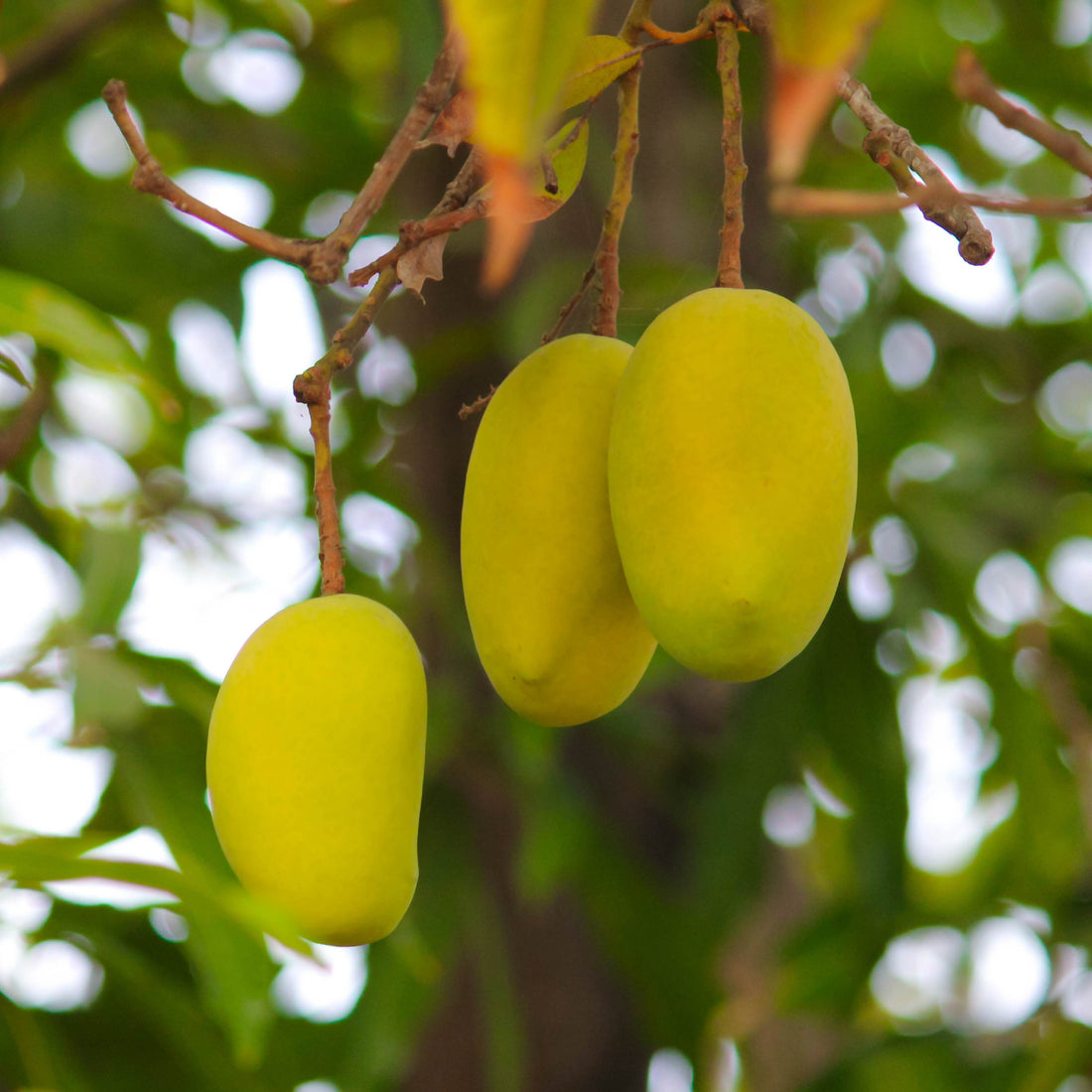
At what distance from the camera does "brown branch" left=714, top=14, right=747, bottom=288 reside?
1.53ft

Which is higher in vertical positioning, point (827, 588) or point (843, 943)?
point (827, 588)

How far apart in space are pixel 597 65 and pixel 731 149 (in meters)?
0.06

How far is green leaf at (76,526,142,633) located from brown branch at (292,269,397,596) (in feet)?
1.64

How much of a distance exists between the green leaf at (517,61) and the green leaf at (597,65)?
177 mm

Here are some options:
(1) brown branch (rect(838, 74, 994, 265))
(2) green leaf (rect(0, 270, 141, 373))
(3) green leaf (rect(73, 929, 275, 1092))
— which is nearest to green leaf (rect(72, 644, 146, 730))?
(3) green leaf (rect(73, 929, 275, 1092))

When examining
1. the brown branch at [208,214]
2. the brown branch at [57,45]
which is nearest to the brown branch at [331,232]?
the brown branch at [208,214]

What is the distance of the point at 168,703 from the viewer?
0.93 m

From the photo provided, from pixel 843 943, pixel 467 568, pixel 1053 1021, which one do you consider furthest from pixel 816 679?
pixel 467 568

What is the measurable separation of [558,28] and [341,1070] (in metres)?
1.12

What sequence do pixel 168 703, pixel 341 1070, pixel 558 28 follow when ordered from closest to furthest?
pixel 558 28
pixel 168 703
pixel 341 1070

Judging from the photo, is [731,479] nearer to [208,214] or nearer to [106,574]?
[208,214]

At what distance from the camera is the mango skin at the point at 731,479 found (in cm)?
43

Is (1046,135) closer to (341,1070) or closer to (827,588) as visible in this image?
(827,588)

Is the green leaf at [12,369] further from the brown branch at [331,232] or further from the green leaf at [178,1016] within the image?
the green leaf at [178,1016]
